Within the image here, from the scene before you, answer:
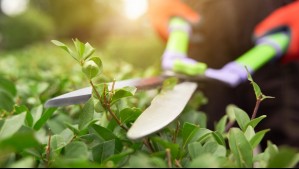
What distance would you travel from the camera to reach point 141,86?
112 cm

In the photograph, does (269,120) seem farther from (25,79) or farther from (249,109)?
(25,79)

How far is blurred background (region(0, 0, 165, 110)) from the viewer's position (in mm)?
1517

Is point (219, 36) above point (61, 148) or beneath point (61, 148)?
above

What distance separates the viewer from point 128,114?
0.79 m

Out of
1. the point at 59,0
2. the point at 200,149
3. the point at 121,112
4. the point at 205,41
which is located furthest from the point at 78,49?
the point at 59,0

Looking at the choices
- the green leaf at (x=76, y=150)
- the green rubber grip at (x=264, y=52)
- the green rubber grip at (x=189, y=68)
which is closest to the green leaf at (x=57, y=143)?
the green leaf at (x=76, y=150)

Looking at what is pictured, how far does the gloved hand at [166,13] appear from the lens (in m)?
2.01

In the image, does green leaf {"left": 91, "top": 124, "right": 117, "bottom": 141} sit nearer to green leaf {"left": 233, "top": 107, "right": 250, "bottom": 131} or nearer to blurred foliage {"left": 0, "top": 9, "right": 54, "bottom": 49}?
green leaf {"left": 233, "top": 107, "right": 250, "bottom": 131}

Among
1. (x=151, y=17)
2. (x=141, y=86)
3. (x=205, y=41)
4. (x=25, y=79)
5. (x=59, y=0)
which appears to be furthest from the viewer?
(x=59, y=0)

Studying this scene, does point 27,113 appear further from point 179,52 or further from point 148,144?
point 179,52

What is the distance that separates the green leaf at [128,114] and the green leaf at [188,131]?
0.10 m

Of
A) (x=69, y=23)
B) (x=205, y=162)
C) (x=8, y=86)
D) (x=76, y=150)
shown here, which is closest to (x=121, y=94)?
(x=76, y=150)

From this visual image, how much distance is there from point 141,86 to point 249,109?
1419 millimetres

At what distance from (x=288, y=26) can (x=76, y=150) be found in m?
1.41
